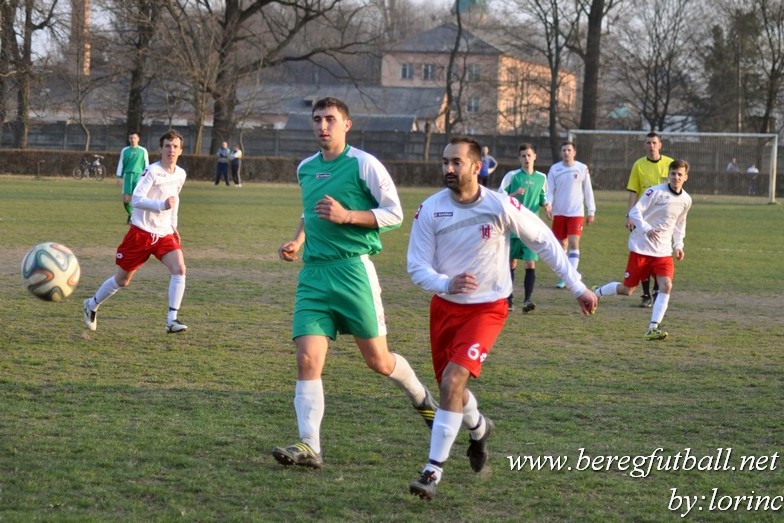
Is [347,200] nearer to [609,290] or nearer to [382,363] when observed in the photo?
[382,363]

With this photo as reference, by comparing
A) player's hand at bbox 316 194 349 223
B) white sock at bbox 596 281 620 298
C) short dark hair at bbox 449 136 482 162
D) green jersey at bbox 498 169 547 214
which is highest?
short dark hair at bbox 449 136 482 162

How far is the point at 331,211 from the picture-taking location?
5.43 meters

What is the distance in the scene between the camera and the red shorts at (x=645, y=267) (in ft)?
33.9

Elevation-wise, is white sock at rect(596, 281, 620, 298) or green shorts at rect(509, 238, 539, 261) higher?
green shorts at rect(509, 238, 539, 261)

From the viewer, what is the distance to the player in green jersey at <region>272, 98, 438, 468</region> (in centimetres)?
555

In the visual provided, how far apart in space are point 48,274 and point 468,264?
342 centimetres

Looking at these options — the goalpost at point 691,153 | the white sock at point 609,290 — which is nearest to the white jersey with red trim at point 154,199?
the white sock at point 609,290

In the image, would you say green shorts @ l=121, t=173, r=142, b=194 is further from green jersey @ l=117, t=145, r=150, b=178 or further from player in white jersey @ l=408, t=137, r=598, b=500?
player in white jersey @ l=408, t=137, r=598, b=500

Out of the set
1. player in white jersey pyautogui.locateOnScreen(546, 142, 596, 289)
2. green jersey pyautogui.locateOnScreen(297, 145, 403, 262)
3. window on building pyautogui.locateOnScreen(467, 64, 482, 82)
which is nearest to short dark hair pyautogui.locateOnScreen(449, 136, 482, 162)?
green jersey pyautogui.locateOnScreen(297, 145, 403, 262)

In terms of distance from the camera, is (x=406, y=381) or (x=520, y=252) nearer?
(x=406, y=381)

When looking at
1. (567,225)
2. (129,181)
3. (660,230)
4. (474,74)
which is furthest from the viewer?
(474,74)

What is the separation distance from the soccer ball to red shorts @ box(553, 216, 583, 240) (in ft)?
25.5

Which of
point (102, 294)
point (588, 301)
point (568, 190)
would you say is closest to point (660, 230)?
point (568, 190)

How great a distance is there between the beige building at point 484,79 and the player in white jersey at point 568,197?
Answer: 52736mm
